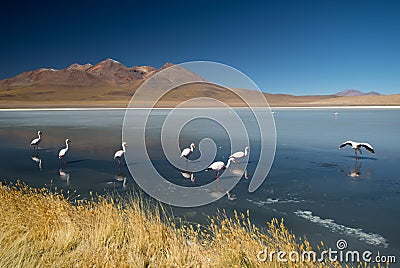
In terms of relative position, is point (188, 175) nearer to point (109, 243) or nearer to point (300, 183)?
point (300, 183)

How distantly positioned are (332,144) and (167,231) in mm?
12370

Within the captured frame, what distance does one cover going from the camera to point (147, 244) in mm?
4043

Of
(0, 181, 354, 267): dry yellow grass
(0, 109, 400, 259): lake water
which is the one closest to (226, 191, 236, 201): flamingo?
(0, 109, 400, 259): lake water

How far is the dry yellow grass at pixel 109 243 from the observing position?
132 inches

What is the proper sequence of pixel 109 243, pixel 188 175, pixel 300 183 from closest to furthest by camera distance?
pixel 109 243
pixel 300 183
pixel 188 175

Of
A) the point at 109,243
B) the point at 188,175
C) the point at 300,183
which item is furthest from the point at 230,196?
the point at 109,243

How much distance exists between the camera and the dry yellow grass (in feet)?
11.0

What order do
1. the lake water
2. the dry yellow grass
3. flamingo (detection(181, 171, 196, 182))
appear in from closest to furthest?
the dry yellow grass → the lake water → flamingo (detection(181, 171, 196, 182))

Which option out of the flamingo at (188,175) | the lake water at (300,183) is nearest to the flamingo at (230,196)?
the lake water at (300,183)

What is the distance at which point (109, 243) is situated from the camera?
4.09 m

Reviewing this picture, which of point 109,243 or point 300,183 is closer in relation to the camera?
point 109,243

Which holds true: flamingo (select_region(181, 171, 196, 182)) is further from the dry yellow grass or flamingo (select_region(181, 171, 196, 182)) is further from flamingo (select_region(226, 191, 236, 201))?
the dry yellow grass

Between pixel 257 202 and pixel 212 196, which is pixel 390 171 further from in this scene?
pixel 212 196

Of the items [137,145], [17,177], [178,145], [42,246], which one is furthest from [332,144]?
[42,246]
